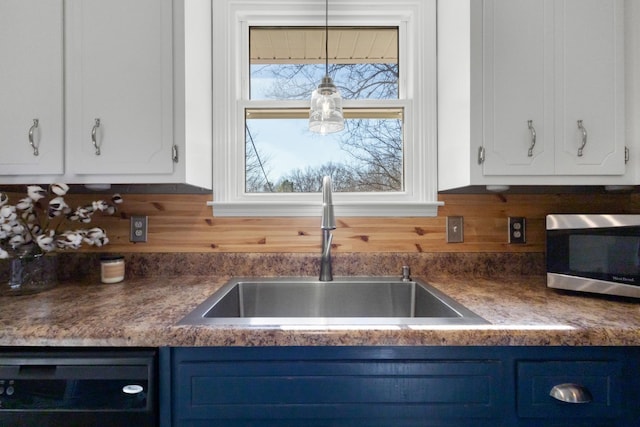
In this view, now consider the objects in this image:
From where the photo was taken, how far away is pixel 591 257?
3.57ft

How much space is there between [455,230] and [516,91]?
631 mm

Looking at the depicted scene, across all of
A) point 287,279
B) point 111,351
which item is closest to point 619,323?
point 287,279

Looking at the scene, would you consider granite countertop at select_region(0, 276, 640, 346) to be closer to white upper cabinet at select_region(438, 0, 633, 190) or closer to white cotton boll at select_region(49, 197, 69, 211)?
white cotton boll at select_region(49, 197, 69, 211)

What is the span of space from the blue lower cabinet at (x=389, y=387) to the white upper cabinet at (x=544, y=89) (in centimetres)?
64

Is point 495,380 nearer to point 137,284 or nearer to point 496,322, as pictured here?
point 496,322

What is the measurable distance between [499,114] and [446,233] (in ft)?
1.88

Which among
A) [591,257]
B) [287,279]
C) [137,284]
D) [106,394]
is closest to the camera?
[106,394]

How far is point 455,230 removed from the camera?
56.9 inches

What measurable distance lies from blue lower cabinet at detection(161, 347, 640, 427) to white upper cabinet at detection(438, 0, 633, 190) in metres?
0.64

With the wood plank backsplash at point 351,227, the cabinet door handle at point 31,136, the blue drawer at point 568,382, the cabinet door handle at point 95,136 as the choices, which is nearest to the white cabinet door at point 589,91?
the wood plank backsplash at point 351,227

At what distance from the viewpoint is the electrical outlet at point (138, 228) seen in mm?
1432

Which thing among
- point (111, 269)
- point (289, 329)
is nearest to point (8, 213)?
point (111, 269)

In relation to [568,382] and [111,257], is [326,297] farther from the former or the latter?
[111,257]

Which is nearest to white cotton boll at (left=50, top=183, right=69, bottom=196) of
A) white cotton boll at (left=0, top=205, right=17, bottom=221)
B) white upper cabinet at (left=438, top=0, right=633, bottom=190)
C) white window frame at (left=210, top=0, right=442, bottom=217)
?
white cotton boll at (left=0, top=205, right=17, bottom=221)
